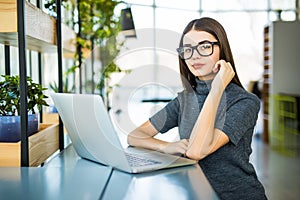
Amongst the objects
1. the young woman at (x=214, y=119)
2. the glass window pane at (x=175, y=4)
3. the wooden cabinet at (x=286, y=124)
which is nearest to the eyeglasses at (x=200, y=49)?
the young woman at (x=214, y=119)

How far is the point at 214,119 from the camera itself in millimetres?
1386

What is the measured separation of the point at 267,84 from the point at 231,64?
595cm

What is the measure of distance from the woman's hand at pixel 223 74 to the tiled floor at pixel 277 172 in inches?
97.2

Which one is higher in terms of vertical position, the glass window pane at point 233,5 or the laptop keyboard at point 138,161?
the glass window pane at point 233,5

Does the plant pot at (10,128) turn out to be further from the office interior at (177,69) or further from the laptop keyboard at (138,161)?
the laptop keyboard at (138,161)

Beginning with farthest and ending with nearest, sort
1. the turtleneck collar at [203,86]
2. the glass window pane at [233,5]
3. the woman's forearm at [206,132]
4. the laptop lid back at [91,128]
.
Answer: the glass window pane at [233,5]
the turtleneck collar at [203,86]
the woman's forearm at [206,132]
the laptop lid back at [91,128]

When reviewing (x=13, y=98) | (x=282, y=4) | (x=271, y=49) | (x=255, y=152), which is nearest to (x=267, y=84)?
(x=271, y=49)

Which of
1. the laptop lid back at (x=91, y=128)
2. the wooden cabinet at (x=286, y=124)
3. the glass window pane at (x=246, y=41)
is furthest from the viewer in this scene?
the glass window pane at (x=246, y=41)

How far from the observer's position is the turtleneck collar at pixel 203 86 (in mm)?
1558

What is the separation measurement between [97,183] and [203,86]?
656 mm

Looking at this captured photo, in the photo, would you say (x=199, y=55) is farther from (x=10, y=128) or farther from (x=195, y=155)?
(x=10, y=128)

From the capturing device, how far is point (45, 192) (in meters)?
1.00

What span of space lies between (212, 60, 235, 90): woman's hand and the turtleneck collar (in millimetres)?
95

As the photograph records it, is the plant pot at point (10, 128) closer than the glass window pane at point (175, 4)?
Yes
